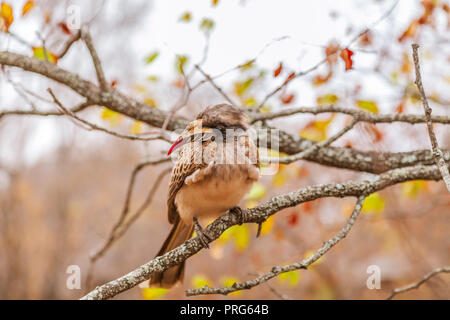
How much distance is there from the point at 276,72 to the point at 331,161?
0.80 m

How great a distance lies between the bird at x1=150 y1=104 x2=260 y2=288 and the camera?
2.22 m

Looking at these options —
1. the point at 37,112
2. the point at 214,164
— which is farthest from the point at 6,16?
the point at 214,164

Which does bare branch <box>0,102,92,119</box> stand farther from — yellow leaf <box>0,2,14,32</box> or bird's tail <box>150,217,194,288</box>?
bird's tail <box>150,217,194,288</box>

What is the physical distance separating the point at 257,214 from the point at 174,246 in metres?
0.85

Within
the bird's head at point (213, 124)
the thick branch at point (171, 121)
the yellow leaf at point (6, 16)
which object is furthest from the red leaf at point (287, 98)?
the yellow leaf at point (6, 16)

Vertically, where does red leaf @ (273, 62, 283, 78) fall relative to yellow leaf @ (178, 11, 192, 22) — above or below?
below

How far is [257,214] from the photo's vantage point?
7.36 ft

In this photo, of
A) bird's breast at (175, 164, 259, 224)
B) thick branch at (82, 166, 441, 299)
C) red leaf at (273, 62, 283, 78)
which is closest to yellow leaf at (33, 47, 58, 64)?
bird's breast at (175, 164, 259, 224)

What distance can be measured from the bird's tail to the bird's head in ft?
2.32

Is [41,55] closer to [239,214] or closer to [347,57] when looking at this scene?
[239,214]

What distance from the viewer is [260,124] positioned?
3168 mm

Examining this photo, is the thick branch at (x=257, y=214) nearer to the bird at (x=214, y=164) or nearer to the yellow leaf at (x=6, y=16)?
the bird at (x=214, y=164)
